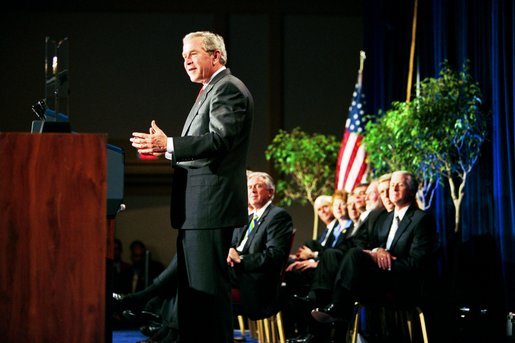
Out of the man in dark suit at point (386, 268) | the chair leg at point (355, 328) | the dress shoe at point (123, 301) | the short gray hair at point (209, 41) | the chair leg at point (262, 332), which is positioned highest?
the short gray hair at point (209, 41)

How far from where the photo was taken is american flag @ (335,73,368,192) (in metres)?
8.34

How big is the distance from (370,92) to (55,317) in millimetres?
7653

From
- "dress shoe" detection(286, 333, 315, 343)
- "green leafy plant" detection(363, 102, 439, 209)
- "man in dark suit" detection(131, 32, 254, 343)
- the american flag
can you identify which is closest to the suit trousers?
"man in dark suit" detection(131, 32, 254, 343)

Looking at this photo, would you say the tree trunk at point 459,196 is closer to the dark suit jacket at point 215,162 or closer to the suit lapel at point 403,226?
the suit lapel at point 403,226

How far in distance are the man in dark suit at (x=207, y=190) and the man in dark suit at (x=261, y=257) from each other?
5.67 feet

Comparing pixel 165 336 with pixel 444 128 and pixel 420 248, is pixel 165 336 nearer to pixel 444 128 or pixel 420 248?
pixel 420 248

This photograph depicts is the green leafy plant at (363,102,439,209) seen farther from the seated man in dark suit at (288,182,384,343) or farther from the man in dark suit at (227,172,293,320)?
the man in dark suit at (227,172,293,320)

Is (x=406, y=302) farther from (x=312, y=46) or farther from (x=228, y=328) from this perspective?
(x=312, y=46)

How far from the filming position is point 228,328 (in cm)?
317

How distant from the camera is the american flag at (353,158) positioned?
8344mm

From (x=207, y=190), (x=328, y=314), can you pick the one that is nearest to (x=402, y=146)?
(x=328, y=314)

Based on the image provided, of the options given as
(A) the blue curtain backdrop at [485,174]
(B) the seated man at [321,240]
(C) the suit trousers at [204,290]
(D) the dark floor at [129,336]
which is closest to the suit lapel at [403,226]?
(A) the blue curtain backdrop at [485,174]

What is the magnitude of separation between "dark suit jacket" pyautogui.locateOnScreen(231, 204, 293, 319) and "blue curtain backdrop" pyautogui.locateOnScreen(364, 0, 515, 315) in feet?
3.82

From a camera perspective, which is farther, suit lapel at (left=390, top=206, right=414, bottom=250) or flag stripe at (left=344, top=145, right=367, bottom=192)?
flag stripe at (left=344, top=145, right=367, bottom=192)
